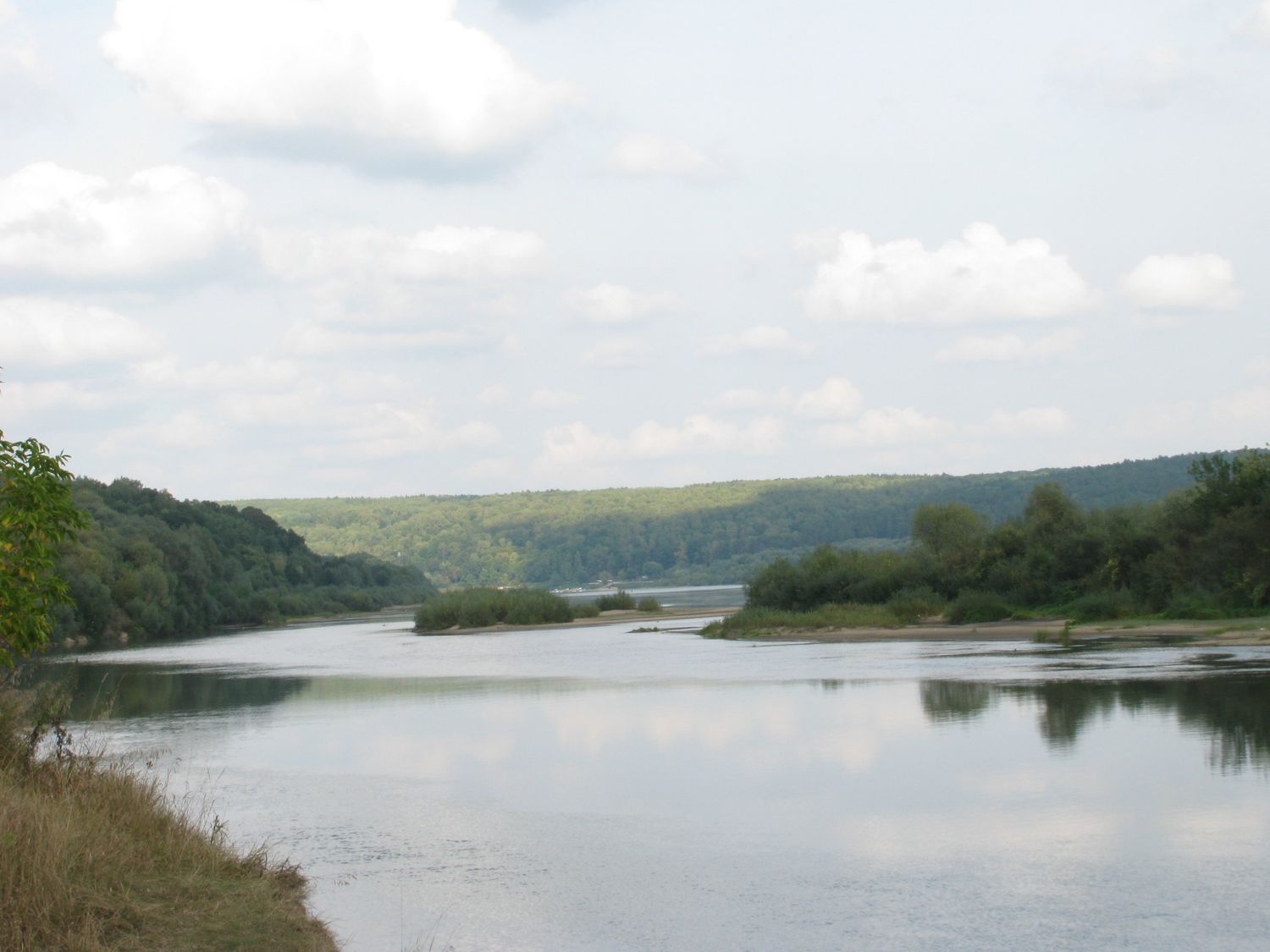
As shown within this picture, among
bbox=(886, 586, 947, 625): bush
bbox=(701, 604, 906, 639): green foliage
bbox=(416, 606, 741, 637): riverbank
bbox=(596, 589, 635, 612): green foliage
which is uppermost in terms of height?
bbox=(886, 586, 947, 625): bush

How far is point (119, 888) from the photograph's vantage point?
924cm

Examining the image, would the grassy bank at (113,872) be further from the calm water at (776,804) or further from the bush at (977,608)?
Result: the bush at (977,608)

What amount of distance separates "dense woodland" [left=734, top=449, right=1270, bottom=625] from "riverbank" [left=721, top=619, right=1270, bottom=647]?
1.26 metres

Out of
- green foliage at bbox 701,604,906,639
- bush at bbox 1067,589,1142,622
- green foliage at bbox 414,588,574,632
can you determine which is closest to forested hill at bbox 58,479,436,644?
green foliage at bbox 414,588,574,632

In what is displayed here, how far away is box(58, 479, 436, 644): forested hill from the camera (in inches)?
3435

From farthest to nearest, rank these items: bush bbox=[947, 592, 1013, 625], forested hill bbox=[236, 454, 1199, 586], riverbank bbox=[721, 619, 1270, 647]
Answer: forested hill bbox=[236, 454, 1199, 586]
bush bbox=[947, 592, 1013, 625]
riverbank bbox=[721, 619, 1270, 647]

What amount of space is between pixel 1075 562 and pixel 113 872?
4640 cm

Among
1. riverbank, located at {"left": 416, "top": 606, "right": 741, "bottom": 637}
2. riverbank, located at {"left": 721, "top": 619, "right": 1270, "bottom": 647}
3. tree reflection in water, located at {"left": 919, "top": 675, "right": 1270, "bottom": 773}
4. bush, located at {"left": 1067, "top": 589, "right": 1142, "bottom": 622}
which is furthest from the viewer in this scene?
riverbank, located at {"left": 416, "top": 606, "right": 741, "bottom": 637}

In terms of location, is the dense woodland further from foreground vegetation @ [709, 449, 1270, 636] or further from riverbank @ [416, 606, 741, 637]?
riverbank @ [416, 606, 741, 637]

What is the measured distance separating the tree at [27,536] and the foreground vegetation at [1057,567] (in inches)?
1450

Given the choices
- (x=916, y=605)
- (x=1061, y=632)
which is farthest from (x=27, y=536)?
(x=916, y=605)

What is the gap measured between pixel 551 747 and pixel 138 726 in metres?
10.5

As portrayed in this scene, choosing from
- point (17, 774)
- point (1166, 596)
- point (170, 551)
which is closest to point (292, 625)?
point (170, 551)

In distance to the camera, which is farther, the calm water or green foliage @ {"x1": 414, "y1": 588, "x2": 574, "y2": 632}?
green foliage @ {"x1": 414, "y1": 588, "x2": 574, "y2": 632}
